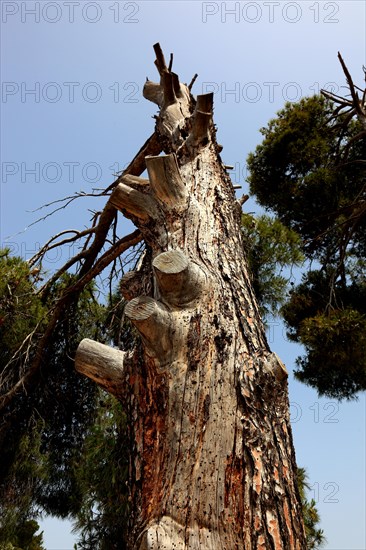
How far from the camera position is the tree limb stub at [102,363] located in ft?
6.60

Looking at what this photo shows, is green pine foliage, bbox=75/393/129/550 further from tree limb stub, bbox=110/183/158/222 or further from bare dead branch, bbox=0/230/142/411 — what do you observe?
tree limb stub, bbox=110/183/158/222

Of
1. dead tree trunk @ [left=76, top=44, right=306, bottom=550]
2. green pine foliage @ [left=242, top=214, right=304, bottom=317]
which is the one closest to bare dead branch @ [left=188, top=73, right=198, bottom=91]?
green pine foliage @ [left=242, top=214, right=304, bottom=317]

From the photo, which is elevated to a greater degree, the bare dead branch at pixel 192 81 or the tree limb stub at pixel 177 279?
the bare dead branch at pixel 192 81

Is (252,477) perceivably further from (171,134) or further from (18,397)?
(18,397)

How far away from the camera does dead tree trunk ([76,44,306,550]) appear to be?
5.05 feet

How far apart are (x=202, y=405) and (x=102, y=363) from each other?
49cm

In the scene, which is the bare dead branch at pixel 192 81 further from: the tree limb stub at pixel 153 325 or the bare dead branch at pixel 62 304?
the tree limb stub at pixel 153 325

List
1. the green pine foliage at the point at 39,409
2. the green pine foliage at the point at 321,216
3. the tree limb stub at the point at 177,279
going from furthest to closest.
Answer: the green pine foliage at the point at 321,216, the green pine foliage at the point at 39,409, the tree limb stub at the point at 177,279

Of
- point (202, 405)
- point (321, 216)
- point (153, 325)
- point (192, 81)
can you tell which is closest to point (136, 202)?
point (153, 325)

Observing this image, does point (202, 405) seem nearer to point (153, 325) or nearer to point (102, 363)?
point (153, 325)

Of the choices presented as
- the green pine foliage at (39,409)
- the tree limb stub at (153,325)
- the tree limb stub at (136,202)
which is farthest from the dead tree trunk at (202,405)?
the green pine foliage at (39,409)

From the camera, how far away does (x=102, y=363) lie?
2.04 m

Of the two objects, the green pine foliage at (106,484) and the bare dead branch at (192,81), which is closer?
the green pine foliage at (106,484)

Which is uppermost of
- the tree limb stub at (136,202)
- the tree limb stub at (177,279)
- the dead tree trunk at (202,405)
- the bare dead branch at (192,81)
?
the bare dead branch at (192,81)
